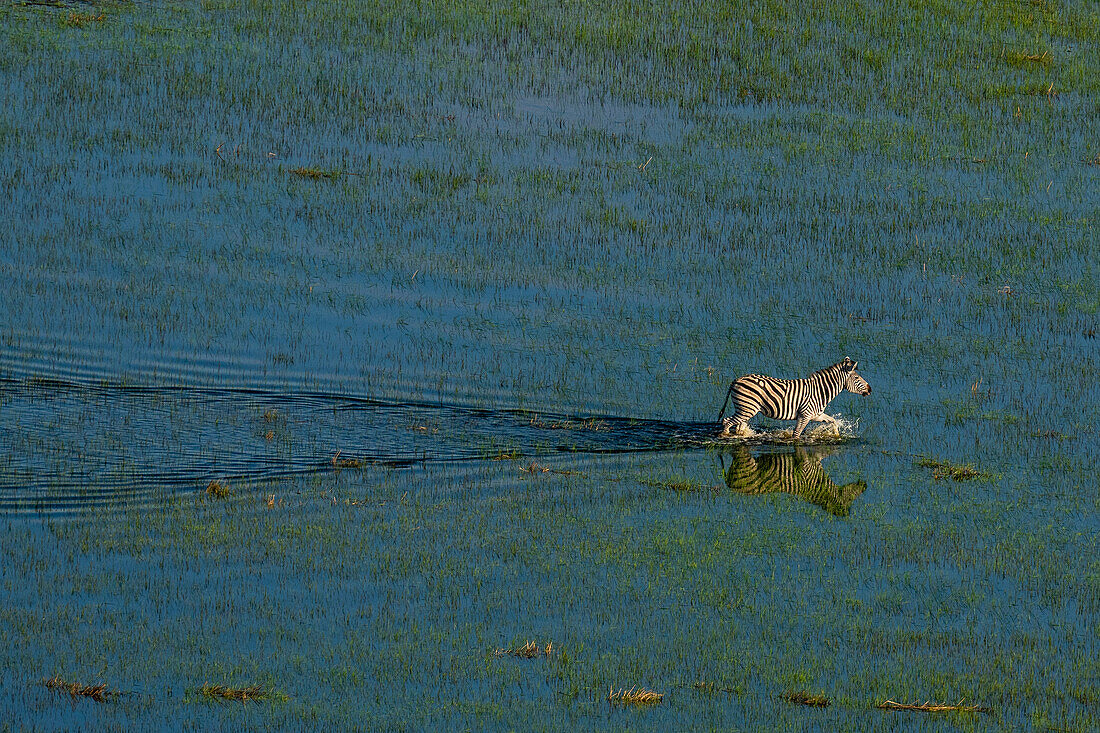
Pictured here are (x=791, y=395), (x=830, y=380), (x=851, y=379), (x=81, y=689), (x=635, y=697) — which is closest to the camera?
(x=81, y=689)

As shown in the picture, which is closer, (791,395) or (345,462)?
(345,462)

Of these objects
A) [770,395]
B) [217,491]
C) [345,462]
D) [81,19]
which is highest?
[81,19]

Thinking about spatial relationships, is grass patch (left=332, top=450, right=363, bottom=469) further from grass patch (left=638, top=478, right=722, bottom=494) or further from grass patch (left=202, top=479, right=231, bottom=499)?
grass patch (left=638, top=478, right=722, bottom=494)

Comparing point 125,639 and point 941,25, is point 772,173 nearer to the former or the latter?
point 941,25

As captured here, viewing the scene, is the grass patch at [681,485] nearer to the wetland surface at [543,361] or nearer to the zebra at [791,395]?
the wetland surface at [543,361]

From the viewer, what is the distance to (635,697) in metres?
14.2

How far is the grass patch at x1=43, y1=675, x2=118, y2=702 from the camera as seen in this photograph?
44.5 feet

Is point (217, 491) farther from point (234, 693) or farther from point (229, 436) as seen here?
point (234, 693)

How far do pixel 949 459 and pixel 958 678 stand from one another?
18.5 feet

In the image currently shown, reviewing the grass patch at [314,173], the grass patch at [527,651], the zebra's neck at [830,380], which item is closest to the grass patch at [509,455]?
the zebra's neck at [830,380]

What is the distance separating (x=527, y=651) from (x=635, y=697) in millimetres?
1218

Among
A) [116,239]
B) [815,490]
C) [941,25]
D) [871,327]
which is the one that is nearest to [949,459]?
Result: [815,490]

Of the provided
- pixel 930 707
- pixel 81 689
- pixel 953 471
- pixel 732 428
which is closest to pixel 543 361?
pixel 732 428

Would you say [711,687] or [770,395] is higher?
[770,395]
